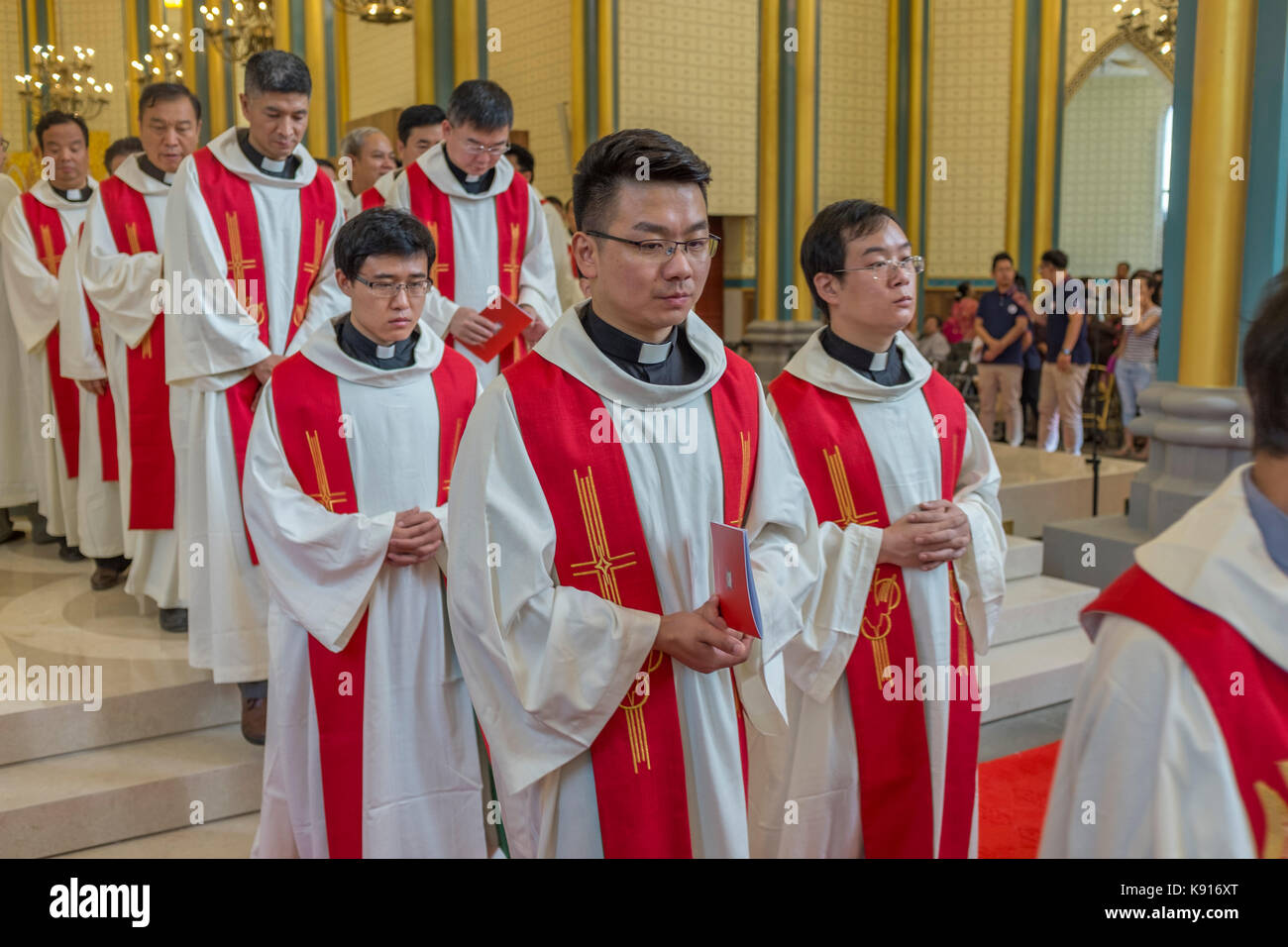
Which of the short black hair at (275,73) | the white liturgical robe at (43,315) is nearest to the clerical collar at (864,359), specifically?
the short black hair at (275,73)

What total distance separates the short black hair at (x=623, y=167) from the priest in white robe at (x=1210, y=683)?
1.10 metres

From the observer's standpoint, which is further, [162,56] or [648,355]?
[162,56]

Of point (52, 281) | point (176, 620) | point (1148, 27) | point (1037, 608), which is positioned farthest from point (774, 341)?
point (176, 620)

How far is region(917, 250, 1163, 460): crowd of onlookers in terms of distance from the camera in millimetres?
10391

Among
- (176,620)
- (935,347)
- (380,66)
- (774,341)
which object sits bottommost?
(176,620)

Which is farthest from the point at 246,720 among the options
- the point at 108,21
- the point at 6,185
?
the point at 108,21

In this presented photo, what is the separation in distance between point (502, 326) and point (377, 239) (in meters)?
1.07

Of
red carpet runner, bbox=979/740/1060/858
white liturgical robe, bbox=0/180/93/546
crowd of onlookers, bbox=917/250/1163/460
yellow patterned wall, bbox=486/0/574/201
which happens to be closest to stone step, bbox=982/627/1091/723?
red carpet runner, bbox=979/740/1060/858

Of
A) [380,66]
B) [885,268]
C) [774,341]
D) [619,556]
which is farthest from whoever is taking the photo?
[380,66]

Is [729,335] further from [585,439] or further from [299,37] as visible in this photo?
[585,439]

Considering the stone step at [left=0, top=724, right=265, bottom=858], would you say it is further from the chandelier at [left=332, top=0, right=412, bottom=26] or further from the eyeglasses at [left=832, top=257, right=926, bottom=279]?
the chandelier at [left=332, top=0, right=412, bottom=26]

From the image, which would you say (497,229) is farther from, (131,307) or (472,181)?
(131,307)

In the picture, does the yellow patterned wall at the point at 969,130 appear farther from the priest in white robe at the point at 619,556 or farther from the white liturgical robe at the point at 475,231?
the priest in white robe at the point at 619,556

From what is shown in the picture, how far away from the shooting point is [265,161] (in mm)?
4059
